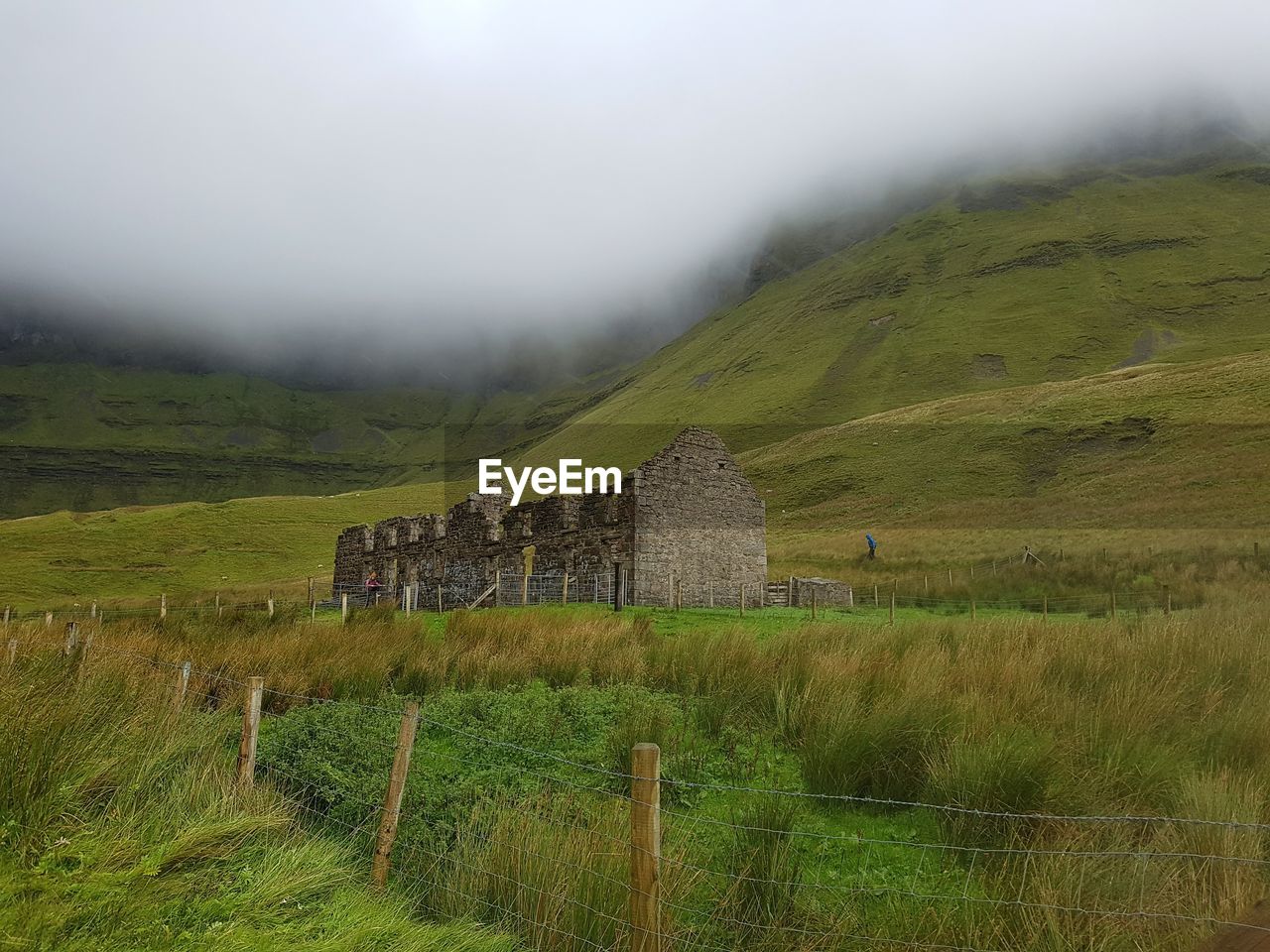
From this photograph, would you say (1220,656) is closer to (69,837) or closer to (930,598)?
(69,837)

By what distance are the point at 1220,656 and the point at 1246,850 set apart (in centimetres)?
437

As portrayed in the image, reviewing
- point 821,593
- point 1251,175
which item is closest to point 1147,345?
point 1251,175

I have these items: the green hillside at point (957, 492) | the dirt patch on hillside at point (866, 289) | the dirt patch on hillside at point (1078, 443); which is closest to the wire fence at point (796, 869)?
the green hillside at point (957, 492)

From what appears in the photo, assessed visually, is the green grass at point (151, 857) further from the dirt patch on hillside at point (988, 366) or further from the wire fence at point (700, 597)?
the dirt patch on hillside at point (988, 366)

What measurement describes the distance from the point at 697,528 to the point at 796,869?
20796 mm

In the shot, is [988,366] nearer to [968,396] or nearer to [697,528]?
[968,396]

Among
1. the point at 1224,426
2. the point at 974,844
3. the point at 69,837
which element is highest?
the point at 1224,426

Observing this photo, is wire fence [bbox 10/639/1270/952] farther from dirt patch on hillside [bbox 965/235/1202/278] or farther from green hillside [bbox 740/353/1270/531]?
dirt patch on hillside [bbox 965/235/1202/278]

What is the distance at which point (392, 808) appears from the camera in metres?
4.82

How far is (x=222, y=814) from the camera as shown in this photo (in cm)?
484

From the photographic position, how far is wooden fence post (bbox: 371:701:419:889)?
4.78 metres

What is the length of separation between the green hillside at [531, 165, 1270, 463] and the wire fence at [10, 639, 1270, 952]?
109 m

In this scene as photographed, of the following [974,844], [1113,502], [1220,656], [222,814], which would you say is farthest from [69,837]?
[1113,502]

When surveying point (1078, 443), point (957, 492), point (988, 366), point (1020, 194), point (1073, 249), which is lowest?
point (957, 492)
